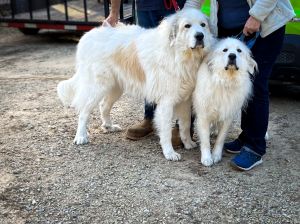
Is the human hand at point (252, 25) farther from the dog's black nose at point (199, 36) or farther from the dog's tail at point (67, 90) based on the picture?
the dog's tail at point (67, 90)

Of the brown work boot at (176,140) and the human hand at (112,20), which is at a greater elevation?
the human hand at (112,20)

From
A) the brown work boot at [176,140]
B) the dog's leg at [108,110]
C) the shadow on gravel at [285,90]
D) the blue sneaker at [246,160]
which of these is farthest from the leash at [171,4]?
the shadow on gravel at [285,90]

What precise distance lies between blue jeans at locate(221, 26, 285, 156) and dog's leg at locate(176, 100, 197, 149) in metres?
0.54

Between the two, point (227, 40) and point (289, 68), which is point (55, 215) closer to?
point (227, 40)

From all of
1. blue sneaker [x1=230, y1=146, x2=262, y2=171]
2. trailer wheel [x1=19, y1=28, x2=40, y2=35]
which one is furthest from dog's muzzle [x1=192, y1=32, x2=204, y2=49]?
trailer wheel [x1=19, y1=28, x2=40, y2=35]

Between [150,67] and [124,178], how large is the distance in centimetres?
106

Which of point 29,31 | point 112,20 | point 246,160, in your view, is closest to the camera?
point 246,160

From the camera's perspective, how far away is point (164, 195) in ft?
11.6

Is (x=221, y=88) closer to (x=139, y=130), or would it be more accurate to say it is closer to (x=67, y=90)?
(x=139, y=130)

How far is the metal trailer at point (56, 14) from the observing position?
8984 mm

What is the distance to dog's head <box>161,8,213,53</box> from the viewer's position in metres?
3.74

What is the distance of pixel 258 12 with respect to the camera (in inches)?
136

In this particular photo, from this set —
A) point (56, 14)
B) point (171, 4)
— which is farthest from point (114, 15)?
point (56, 14)

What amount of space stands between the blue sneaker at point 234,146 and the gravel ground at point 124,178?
80mm
